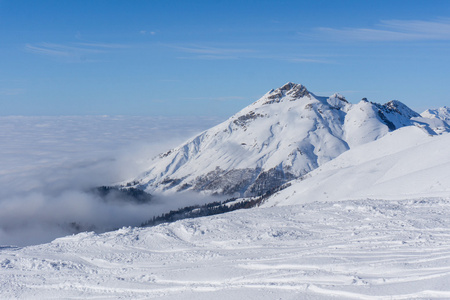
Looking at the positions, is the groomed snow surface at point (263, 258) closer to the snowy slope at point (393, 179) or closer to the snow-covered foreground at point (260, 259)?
the snow-covered foreground at point (260, 259)

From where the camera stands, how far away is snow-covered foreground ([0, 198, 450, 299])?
1573 centimetres

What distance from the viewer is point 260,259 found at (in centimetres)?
2003

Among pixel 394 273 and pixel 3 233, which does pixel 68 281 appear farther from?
pixel 3 233

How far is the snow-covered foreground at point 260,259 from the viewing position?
1573 centimetres

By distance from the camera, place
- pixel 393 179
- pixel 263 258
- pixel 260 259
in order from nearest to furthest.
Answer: pixel 260 259 < pixel 263 258 < pixel 393 179

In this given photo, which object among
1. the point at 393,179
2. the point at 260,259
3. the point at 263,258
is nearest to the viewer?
the point at 260,259

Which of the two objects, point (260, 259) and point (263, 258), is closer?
point (260, 259)

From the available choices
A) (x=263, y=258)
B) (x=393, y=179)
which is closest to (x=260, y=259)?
(x=263, y=258)

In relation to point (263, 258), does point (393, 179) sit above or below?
above

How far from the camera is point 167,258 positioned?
882 inches

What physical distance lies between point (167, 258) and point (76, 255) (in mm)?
6101

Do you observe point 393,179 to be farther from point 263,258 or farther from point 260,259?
point 260,259

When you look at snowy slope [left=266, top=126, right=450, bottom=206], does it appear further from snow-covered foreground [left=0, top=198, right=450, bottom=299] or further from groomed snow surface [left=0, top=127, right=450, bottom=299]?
snow-covered foreground [left=0, top=198, right=450, bottom=299]

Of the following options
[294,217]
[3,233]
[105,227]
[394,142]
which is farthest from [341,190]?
[3,233]
